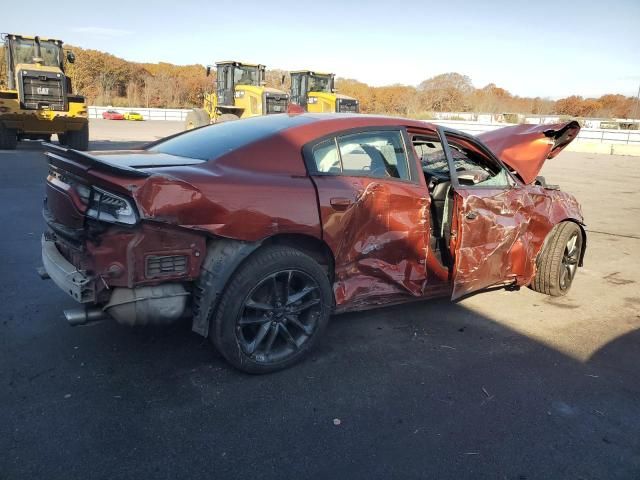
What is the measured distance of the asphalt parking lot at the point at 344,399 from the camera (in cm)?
245

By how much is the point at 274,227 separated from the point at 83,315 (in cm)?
121

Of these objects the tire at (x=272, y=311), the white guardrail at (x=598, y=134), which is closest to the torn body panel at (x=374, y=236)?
the tire at (x=272, y=311)

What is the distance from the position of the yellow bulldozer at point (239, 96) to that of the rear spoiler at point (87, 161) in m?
16.9

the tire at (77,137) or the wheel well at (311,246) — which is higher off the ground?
the tire at (77,137)

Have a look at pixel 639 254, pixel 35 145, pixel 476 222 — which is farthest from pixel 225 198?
pixel 35 145

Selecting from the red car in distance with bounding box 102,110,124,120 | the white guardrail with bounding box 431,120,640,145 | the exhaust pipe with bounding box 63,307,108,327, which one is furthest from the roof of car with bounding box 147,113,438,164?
the red car in distance with bounding box 102,110,124,120

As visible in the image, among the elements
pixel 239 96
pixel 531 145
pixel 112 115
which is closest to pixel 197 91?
pixel 112 115

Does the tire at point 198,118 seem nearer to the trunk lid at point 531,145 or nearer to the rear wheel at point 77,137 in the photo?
the rear wheel at point 77,137

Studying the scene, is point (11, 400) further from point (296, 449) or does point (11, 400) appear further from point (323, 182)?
point (323, 182)

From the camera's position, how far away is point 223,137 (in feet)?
12.2

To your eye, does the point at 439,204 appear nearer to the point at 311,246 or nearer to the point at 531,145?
the point at 311,246

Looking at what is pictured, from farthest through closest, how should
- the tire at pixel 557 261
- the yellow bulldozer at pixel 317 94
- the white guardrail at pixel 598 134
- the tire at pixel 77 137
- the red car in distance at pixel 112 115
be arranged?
the red car in distance at pixel 112 115 < the white guardrail at pixel 598 134 < the yellow bulldozer at pixel 317 94 < the tire at pixel 77 137 < the tire at pixel 557 261

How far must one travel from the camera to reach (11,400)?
2.81m

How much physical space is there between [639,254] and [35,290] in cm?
717
